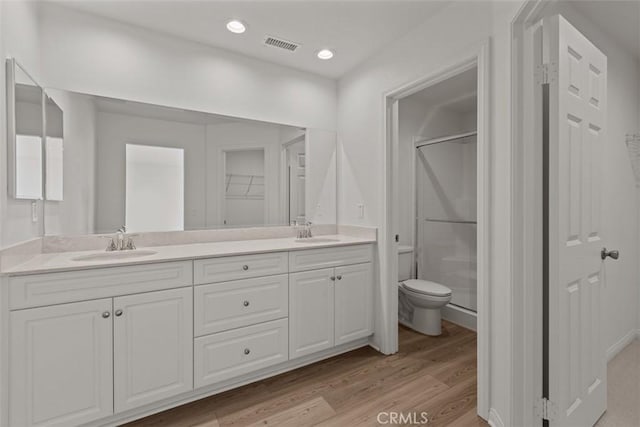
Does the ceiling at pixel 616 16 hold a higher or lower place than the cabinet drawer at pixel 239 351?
higher

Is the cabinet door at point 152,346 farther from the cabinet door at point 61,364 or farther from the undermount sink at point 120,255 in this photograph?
the undermount sink at point 120,255

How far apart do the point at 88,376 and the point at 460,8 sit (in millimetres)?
2854

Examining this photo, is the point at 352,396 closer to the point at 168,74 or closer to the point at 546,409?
the point at 546,409

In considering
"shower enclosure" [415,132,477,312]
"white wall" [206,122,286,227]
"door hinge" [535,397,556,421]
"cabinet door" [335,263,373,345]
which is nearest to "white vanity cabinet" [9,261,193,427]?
"white wall" [206,122,286,227]

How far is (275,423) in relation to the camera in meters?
1.59

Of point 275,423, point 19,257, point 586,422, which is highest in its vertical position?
point 19,257

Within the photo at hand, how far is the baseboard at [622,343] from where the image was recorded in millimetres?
2129

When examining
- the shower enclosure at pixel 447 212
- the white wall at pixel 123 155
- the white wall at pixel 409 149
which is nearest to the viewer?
the white wall at pixel 123 155

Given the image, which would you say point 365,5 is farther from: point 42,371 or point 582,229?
point 42,371

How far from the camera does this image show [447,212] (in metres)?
3.31

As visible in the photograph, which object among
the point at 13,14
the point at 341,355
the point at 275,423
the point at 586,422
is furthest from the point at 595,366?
the point at 13,14

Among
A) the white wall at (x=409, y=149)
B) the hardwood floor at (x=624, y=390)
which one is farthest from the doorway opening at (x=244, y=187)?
the hardwood floor at (x=624, y=390)

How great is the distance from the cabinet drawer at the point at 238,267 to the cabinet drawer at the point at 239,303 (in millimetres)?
36

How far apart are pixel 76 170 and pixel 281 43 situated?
1691 millimetres
